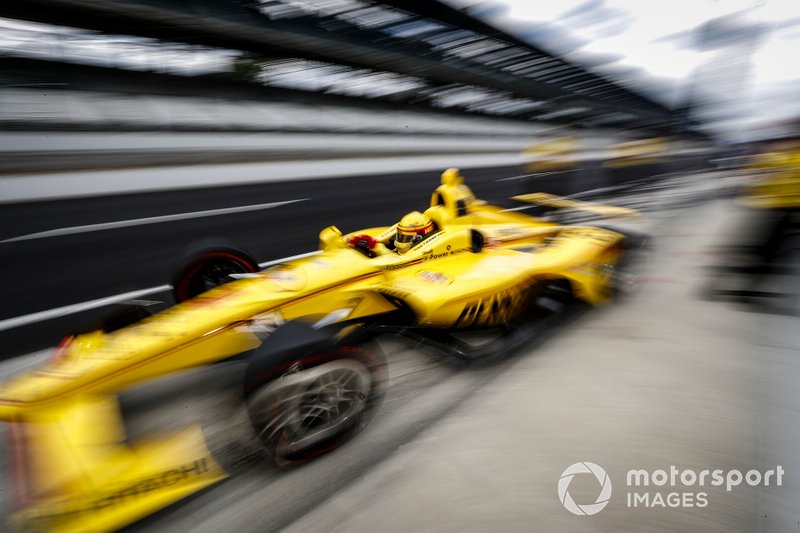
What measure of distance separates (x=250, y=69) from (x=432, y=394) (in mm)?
14508

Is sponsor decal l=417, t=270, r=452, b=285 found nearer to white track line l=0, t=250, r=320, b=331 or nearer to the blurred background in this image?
the blurred background

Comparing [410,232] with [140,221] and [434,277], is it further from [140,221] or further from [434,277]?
[140,221]

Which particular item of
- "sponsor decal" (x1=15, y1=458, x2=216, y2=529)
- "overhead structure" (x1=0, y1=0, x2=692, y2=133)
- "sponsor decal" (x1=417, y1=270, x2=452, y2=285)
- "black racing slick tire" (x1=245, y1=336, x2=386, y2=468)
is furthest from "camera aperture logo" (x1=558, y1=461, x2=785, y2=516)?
"overhead structure" (x1=0, y1=0, x2=692, y2=133)

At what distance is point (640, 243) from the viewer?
399 centimetres

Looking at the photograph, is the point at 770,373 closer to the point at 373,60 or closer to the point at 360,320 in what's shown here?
the point at 360,320

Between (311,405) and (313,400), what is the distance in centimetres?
2

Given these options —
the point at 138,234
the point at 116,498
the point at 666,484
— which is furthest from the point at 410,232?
the point at 138,234

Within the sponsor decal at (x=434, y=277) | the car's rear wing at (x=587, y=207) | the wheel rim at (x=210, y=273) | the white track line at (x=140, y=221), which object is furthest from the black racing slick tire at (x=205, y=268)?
the white track line at (x=140, y=221)

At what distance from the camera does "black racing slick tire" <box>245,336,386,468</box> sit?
1.73 m

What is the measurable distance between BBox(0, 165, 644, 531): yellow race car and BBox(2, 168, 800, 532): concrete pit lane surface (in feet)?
0.67

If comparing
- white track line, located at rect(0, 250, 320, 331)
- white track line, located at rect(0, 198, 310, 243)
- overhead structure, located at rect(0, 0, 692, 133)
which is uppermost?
overhead structure, located at rect(0, 0, 692, 133)

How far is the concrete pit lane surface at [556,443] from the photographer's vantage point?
173 cm

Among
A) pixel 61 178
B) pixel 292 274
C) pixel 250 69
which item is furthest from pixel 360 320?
pixel 250 69

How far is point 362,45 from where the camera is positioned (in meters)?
15.9
